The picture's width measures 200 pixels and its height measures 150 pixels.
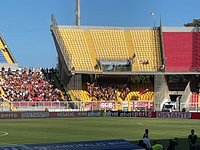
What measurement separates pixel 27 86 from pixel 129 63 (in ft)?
52.4

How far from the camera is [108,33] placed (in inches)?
3034

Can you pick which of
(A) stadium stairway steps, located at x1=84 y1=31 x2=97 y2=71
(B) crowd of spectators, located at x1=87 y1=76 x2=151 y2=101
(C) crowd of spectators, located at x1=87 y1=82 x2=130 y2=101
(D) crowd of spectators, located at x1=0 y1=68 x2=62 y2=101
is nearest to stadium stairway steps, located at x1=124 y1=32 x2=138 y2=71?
(B) crowd of spectators, located at x1=87 y1=76 x2=151 y2=101

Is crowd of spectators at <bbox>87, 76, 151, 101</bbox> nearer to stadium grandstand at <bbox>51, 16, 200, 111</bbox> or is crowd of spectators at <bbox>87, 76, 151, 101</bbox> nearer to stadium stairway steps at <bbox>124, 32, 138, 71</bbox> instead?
stadium grandstand at <bbox>51, 16, 200, 111</bbox>

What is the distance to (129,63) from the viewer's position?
242ft

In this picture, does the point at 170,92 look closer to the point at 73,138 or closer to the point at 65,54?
the point at 65,54

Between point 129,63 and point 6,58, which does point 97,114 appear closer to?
point 129,63

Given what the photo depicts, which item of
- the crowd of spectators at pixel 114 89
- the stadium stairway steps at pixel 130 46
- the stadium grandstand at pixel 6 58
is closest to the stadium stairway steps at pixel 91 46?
the crowd of spectators at pixel 114 89

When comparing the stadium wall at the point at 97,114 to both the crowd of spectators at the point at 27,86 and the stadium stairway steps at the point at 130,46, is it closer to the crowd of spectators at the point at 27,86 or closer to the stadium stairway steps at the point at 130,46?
the crowd of spectators at the point at 27,86

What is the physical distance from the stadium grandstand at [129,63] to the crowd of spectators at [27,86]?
286 cm

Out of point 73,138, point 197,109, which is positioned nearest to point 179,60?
point 197,109

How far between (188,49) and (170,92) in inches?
294

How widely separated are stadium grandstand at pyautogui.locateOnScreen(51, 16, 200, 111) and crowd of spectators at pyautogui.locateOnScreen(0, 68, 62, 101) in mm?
2855

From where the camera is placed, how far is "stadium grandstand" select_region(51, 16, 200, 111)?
7125 centimetres

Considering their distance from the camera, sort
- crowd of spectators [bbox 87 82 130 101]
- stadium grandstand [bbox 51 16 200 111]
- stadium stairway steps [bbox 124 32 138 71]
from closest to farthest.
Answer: crowd of spectators [bbox 87 82 130 101]
stadium grandstand [bbox 51 16 200 111]
stadium stairway steps [bbox 124 32 138 71]
